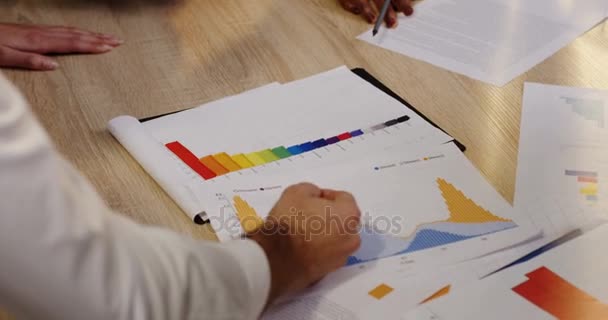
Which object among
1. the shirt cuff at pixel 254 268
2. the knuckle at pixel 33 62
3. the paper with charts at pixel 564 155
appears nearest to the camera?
the shirt cuff at pixel 254 268

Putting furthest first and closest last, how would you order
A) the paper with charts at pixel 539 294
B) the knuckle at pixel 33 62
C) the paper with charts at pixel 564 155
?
1. the knuckle at pixel 33 62
2. the paper with charts at pixel 564 155
3. the paper with charts at pixel 539 294

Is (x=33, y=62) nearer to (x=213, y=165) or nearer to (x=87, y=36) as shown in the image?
(x=87, y=36)

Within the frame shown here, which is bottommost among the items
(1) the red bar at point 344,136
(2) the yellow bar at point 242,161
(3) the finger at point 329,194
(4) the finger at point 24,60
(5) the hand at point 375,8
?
(4) the finger at point 24,60

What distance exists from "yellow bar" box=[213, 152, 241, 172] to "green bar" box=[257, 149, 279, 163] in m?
0.04

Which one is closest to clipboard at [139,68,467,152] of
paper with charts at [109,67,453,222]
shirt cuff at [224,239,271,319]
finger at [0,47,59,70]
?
paper with charts at [109,67,453,222]

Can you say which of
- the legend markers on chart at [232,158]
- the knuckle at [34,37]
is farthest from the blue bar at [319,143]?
the knuckle at [34,37]

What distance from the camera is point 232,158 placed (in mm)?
1104

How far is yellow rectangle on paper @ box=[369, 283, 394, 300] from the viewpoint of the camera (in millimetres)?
908

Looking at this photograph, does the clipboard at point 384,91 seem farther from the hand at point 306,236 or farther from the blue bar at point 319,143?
the hand at point 306,236

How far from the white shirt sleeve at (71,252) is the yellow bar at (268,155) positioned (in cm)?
40

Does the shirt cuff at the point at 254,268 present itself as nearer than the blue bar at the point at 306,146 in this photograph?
Yes

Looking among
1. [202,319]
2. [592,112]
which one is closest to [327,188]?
[202,319]

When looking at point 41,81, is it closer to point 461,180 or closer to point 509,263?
point 461,180

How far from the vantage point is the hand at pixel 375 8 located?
1448 millimetres
